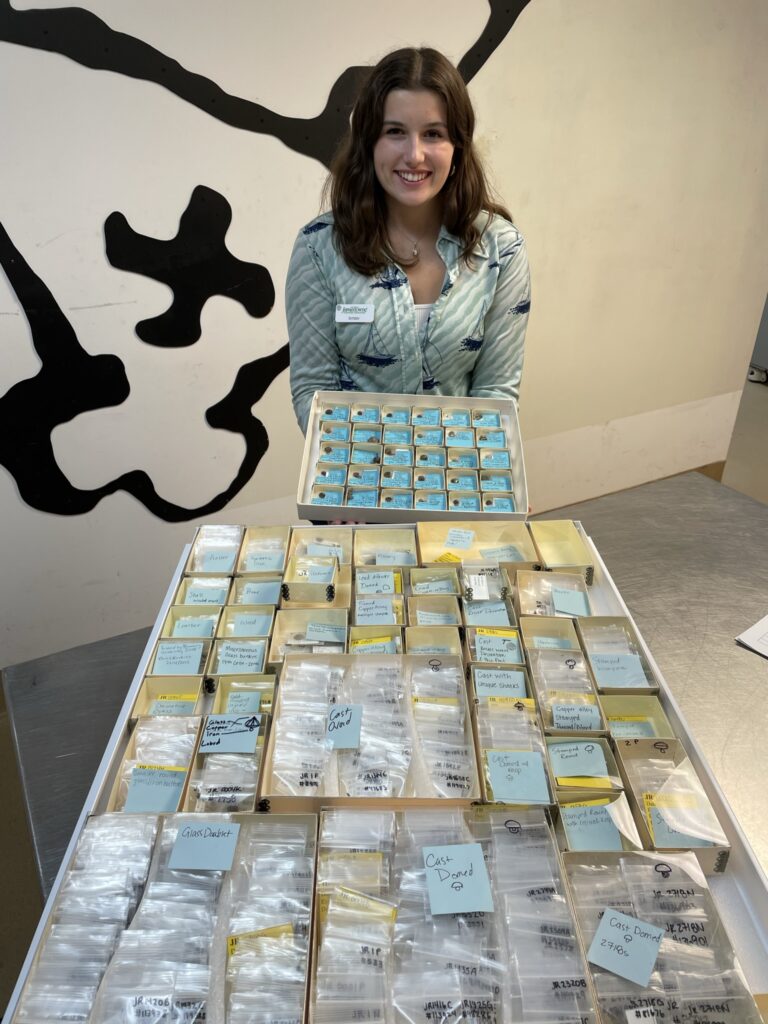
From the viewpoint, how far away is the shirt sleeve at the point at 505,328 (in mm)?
1856

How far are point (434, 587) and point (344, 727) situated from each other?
389mm

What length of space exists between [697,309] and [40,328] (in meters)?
3.09

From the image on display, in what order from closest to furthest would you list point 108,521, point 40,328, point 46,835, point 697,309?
1. point 46,835
2. point 40,328
3. point 108,521
4. point 697,309

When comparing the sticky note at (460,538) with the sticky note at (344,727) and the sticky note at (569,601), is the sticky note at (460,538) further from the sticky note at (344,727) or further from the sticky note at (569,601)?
the sticky note at (344,727)

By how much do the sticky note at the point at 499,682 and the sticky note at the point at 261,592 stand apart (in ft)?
1.39

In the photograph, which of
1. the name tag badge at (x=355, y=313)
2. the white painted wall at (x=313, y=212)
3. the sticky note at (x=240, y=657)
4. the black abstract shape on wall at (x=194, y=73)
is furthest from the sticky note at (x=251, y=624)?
the black abstract shape on wall at (x=194, y=73)

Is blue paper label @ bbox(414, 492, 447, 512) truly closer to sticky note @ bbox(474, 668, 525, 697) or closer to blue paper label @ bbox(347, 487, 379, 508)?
blue paper label @ bbox(347, 487, 379, 508)

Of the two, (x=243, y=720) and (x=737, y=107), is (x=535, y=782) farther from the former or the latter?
(x=737, y=107)

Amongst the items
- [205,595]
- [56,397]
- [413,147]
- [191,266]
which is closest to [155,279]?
[191,266]

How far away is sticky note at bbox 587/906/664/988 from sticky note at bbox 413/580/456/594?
626 mm

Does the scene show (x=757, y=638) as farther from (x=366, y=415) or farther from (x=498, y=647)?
(x=366, y=415)

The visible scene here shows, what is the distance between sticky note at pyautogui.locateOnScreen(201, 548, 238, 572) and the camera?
145 centimetres

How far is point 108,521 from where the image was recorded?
9.23 ft

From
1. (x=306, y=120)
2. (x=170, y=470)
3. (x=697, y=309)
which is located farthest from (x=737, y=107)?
(x=170, y=470)
